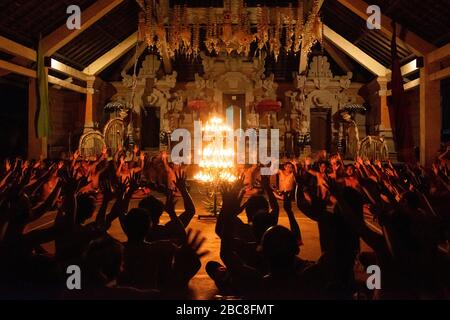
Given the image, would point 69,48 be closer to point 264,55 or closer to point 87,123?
point 87,123

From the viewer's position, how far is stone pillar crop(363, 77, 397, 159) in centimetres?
1558

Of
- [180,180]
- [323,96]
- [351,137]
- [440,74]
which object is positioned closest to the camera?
[180,180]

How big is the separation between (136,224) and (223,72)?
15889mm

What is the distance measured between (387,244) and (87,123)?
49.4ft

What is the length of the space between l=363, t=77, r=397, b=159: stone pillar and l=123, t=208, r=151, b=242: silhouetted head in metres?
13.3

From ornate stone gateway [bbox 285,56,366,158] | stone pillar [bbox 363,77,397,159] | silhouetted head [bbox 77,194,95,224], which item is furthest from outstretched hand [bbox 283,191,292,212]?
ornate stone gateway [bbox 285,56,366,158]

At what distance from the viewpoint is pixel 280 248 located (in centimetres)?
262

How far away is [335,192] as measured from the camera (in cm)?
328

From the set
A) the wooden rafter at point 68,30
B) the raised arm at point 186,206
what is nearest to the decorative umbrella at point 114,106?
the wooden rafter at point 68,30

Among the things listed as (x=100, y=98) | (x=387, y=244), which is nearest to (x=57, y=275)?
(x=387, y=244)

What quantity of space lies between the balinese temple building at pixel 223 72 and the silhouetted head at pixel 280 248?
926cm

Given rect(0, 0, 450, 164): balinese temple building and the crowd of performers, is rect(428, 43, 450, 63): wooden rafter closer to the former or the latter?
rect(0, 0, 450, 164): balinese temple building

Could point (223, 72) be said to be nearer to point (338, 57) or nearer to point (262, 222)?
point (338, 57)

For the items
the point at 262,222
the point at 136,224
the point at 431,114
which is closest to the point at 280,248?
the point at 262,222
